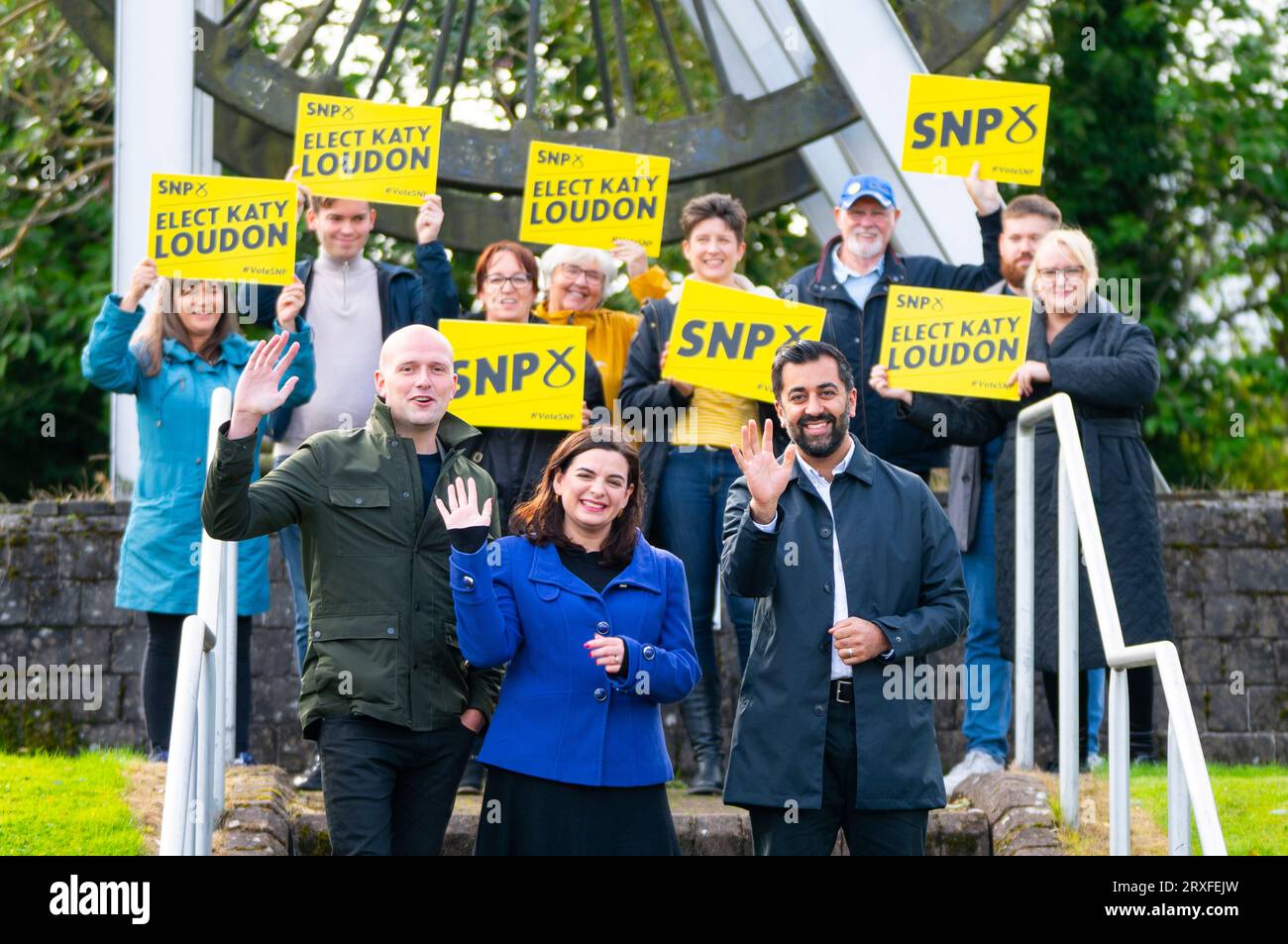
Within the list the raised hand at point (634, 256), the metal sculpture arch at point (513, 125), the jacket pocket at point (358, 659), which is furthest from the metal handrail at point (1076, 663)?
the metal sculpture arch at point (513, 125)

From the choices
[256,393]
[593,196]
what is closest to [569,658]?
[256,393]

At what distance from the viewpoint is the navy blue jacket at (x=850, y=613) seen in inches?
175

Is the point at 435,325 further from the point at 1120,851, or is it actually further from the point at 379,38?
the point at 379,38

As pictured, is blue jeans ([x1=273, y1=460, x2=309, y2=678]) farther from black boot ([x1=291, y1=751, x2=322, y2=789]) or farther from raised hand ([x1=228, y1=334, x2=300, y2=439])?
raised hand ([x1=228, y1=334, x2=300, y2=439])

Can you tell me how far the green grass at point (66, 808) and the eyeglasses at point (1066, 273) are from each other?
123 inches

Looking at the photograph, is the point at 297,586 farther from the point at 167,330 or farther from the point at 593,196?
the point at 593,196

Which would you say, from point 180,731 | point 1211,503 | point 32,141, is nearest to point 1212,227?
point 1211,503

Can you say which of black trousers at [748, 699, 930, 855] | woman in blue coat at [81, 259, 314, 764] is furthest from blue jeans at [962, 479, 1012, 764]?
woman in blue coat at [81, 259, 314, 764]

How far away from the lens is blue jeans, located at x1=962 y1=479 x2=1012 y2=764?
6137 mm

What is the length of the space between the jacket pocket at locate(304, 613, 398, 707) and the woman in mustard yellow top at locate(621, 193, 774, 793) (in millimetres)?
1509

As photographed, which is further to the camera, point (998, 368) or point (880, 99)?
point (880, 99)

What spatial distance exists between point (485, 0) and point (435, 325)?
20.1 ft

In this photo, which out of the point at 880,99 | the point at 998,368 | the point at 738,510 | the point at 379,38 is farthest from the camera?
the point at 379,38
